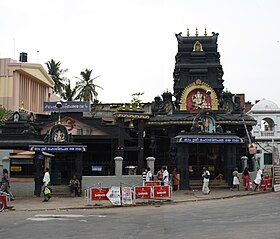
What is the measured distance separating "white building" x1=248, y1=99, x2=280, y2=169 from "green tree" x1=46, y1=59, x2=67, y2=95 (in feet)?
98.1

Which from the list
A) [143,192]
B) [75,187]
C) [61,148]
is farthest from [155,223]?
[61,148]

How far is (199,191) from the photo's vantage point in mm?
30906

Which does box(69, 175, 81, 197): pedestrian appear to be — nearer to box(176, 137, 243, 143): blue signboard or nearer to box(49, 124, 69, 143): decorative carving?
box(49, 124, 69, 143): decorative carving

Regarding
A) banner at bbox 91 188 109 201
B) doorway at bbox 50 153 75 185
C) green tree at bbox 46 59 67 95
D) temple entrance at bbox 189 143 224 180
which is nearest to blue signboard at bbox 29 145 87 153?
doorway at bbox 50 153 75 185

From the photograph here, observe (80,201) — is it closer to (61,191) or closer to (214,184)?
(61,191)

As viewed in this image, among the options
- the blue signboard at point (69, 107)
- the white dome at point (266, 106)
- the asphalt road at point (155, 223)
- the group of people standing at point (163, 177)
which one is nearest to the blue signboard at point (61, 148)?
the group of people standing at point (163, 177)

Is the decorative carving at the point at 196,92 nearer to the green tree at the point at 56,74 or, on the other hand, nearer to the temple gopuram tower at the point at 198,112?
the temple gopuram tower at the point at 198,112

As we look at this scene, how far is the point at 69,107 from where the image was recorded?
3734cm

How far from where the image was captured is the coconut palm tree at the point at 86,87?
67.1 metres

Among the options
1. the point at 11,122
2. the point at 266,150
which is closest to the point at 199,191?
the point at 11,122

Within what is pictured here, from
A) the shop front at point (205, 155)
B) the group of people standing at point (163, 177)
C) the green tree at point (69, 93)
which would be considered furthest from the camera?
the green tree at point (69, 93)

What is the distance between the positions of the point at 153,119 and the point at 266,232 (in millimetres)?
23894

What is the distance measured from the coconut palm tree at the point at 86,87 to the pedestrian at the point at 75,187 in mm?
38592

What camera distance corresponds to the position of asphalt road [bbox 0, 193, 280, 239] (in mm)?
13898
